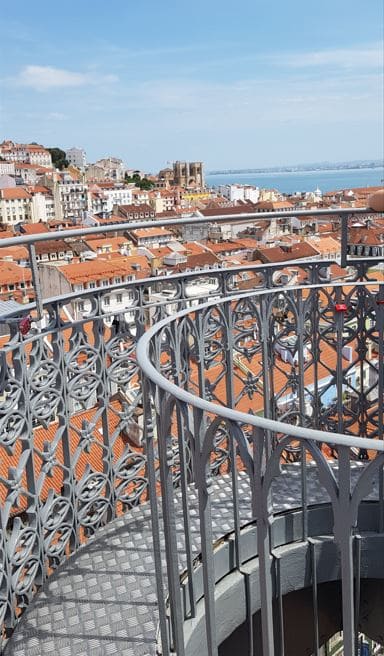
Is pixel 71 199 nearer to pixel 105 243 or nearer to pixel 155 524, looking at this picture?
pixel 105 243

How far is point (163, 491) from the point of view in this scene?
71.8 inches

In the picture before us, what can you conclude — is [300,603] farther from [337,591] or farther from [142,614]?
[142,614]

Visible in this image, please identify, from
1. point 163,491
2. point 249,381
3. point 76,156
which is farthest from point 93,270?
point 76,156

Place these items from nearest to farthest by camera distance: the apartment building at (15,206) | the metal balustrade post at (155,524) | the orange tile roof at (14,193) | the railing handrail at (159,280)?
the metal balustrade post at (155,524), the railing handrail at (159,280), the apartment building at (15,206), the orange tile roof at (14,193)

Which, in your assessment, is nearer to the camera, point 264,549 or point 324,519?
point 264,549

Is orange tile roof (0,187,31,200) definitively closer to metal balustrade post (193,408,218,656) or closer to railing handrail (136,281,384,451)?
railing handrail (136,281,384,451)

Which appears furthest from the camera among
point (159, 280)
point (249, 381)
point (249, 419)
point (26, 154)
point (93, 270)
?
point (26, 154)

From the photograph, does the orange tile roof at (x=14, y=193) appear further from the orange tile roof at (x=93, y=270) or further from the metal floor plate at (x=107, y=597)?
the metal floor plate at (x=107, y=597)

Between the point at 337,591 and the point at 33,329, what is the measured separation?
6.51 ft

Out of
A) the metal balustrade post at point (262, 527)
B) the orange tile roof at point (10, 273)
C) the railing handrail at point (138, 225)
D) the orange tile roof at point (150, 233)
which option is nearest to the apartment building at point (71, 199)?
the orange tile roof at point (150, 233)

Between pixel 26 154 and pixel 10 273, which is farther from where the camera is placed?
pixel 26 154

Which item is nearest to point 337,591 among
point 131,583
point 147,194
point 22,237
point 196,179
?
point 131,583

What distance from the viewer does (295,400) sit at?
4.14 metres

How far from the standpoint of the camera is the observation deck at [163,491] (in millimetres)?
2631
